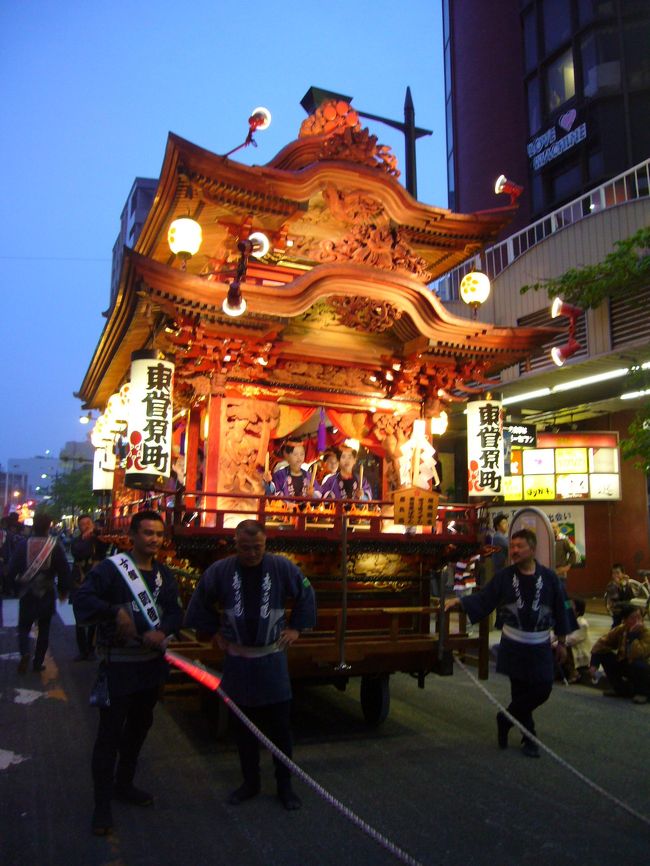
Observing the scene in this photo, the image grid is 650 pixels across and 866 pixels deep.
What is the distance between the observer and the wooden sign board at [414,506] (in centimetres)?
647

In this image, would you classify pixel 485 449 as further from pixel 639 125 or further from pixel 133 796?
pixel 639 125

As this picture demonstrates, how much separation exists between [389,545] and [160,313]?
151 inches

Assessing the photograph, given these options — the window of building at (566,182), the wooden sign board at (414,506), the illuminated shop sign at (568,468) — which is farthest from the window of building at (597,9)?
the wooden sign board at (414,506)

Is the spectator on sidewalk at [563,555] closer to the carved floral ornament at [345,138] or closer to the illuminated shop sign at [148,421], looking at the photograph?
the carved floral ornament at [345,138]

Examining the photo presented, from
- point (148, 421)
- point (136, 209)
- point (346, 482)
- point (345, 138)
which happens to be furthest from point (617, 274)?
point (136, 209)

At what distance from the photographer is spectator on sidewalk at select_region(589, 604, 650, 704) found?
7.28 m

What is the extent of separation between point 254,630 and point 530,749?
272 centimetres

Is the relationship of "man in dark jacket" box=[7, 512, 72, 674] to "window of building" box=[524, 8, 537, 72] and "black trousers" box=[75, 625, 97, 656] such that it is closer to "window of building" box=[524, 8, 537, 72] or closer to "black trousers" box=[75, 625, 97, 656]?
"black trousers" box=[75, 625, 97, 656]

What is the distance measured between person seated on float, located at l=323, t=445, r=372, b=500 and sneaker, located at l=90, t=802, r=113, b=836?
15.8ft

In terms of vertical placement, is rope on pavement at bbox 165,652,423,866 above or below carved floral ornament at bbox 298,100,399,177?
below

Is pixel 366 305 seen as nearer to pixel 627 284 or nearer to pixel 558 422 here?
pixel 627 284

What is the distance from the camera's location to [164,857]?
348cm

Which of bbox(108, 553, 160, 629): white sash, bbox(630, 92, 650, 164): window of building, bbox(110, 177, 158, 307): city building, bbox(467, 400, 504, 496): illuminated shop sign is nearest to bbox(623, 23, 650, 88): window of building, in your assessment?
bbox(630, 92, 650, 164): window of building

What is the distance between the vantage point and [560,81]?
24.0m
